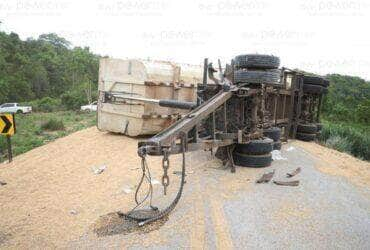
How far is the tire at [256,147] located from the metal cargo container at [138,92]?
343 cm

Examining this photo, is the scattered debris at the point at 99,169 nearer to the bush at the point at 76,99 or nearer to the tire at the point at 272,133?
the tire at the point at 272,133

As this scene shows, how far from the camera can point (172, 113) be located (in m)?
11.0

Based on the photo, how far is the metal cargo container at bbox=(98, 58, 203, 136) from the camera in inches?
411

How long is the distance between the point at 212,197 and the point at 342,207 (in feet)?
6.53

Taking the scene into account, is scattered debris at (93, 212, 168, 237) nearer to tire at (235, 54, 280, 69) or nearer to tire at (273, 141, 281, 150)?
tire at (235, 54, 280, 69)

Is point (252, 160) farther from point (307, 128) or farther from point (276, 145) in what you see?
point (307, 128)

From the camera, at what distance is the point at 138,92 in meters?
10.5

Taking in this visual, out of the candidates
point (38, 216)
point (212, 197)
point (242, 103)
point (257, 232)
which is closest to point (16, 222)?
point (38, 216)

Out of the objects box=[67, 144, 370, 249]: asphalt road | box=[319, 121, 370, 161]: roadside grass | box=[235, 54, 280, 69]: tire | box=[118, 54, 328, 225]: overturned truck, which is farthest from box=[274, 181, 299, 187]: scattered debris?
box=[319, 121, 370, 161]: roadside grass

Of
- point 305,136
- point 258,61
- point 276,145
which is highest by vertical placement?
point 258,61

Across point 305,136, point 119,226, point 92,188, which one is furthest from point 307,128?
point 119,226

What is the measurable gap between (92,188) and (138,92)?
A: 4.25 m

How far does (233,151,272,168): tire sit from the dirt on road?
0.20 metres

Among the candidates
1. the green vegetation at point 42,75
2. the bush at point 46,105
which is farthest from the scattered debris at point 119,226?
the bush at point 46,105
